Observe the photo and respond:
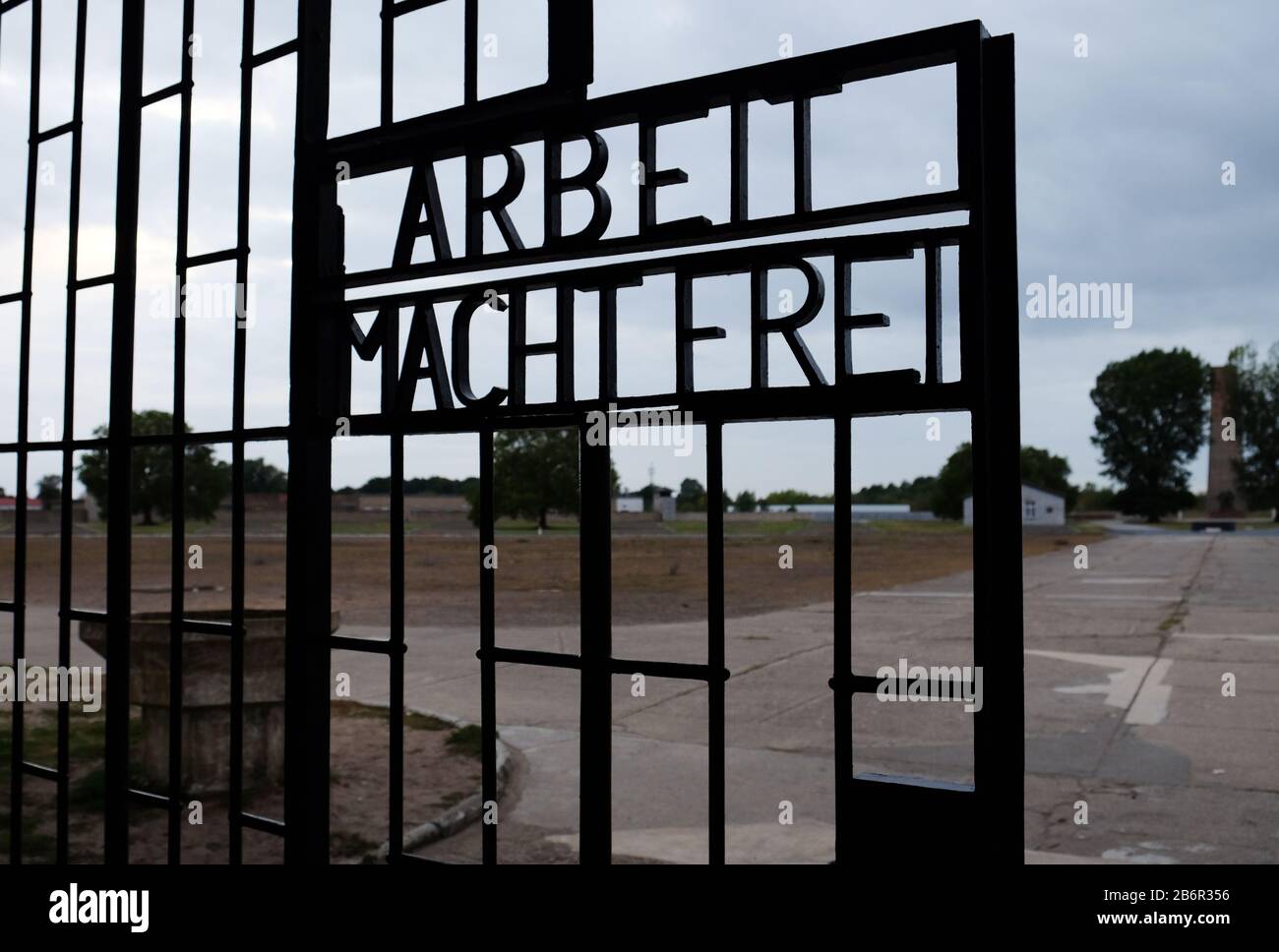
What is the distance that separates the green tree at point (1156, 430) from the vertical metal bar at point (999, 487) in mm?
83318

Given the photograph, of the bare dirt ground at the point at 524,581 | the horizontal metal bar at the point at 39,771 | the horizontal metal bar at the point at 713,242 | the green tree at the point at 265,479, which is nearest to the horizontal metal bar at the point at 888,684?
the horizontal metal bar at the point at 713,242

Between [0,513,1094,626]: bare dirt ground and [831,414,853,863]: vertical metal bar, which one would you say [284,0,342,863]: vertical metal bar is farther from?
[0,513,1094,626]: bare dirt ground

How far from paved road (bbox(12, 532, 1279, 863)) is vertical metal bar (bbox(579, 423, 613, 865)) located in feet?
8.92

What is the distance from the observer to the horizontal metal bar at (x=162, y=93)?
12.0 ft

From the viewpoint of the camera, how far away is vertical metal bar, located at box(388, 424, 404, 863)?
9.28ft

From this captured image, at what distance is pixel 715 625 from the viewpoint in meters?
2.35

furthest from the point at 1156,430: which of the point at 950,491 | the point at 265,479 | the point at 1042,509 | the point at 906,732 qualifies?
the point at 906,732

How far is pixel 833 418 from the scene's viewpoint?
229 cm

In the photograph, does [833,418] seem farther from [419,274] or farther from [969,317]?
[419,274]

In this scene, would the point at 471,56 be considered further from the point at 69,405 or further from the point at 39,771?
the point at 39,771

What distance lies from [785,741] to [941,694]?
566 centimetres

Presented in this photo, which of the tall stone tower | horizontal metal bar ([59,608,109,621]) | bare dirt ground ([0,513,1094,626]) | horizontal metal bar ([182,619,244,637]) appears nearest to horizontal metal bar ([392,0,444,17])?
horizontal metal bar ([182,619,244,637])

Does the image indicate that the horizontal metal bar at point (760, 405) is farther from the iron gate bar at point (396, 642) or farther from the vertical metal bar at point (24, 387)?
the vertical metal bar at point (24, 387)
